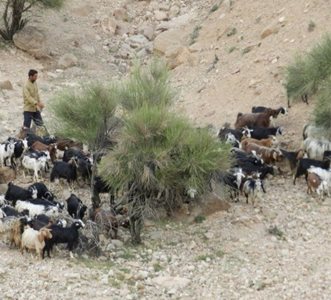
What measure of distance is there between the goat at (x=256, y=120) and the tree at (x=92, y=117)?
4579mm

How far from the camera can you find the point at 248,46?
2242 centimetres

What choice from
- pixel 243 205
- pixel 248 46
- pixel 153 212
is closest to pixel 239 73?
pixel 248 46

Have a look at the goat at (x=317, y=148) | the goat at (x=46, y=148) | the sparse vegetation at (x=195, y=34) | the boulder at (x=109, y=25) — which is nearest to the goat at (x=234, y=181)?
Answer: the goat at (x=317, y=148)

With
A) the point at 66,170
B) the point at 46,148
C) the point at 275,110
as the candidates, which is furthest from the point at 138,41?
the point at 66,170

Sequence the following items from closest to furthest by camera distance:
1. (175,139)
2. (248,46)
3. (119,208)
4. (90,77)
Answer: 1. (175,139)
2. (119,208)
3. (248,46)
4. (90,77)

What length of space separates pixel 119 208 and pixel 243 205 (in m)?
2.39

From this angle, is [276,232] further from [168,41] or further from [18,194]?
[168,41]

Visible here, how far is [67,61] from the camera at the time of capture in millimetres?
24844

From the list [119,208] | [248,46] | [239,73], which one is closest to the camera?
[119,208]

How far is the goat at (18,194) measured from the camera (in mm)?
13086

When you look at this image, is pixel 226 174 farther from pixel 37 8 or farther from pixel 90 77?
pixel 37 8

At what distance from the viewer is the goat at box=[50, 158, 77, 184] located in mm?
14078

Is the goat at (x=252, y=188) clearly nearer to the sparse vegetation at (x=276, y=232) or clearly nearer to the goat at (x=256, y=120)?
the sparse vegetation at (x=276, y=232)

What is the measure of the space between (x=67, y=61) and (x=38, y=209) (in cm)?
1294
